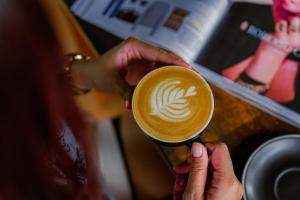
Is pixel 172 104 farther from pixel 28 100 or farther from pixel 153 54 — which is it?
pixel 28 100

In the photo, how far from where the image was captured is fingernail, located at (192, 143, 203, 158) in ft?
1.82

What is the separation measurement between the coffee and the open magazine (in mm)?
156

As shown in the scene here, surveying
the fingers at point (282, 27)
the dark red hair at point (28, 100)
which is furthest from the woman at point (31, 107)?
the fingers at point (282, 27)

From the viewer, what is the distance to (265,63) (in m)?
0.73

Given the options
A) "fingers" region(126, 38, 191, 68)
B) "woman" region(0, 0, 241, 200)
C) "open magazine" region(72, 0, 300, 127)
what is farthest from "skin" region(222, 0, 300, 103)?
"woman" region(0, 0, 241, 200)

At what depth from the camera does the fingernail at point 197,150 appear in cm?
55

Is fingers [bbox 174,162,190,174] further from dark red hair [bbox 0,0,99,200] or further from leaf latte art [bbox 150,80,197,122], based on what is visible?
dark red hair [bbox 0,0,99,200]

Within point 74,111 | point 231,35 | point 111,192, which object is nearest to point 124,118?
point 111,192

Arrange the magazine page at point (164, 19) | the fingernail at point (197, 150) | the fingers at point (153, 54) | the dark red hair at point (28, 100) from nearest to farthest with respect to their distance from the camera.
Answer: the dark red hair at point (28, 100), the fingernail at point (197, 150), the fingers at point (153, 54), the magazine page at point (164, 19)

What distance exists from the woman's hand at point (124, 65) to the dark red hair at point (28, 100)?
250 mm

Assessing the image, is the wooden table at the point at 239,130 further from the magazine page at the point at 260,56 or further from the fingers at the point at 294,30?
the fingers at the point at 294,30

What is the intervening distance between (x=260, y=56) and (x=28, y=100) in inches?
19.0

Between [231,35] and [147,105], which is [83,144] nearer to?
[147,105]

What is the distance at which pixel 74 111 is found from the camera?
471mm
